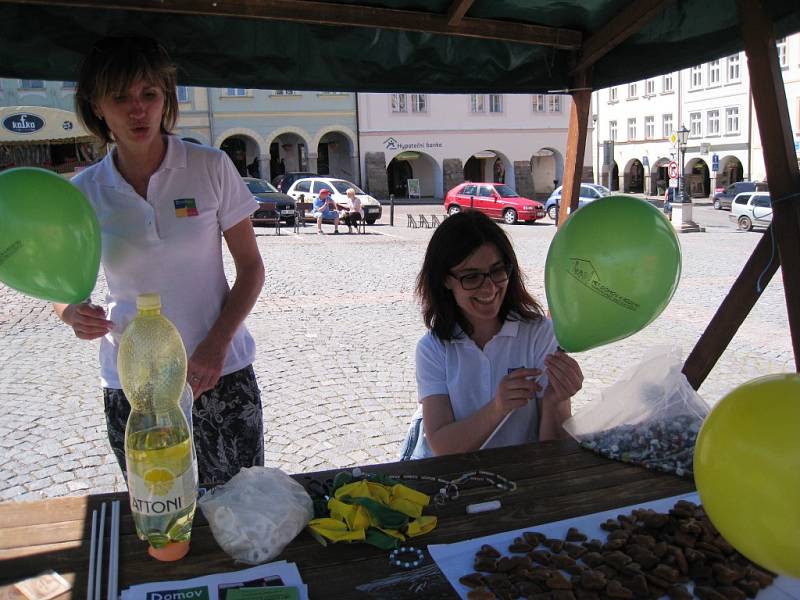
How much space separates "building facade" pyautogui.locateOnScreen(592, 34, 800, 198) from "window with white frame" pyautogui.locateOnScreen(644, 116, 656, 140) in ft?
0.19

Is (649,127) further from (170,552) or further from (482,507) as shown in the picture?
(170,552)

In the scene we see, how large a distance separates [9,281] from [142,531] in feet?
2.61

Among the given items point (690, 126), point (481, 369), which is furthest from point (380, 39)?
point (690, 126)

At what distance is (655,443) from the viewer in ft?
6.31

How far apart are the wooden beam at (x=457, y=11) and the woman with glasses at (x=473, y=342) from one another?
77 cm

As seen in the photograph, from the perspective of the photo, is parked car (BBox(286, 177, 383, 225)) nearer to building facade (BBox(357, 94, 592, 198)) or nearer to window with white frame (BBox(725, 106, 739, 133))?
building facade (BBox(357, 94, 592, 198))

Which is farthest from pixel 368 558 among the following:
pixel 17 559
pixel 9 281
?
pixel 9 281

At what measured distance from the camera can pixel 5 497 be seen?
12.5 ft

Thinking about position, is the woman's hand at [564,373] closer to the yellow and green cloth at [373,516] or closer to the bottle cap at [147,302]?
the yellow and green cloth at [373,516]

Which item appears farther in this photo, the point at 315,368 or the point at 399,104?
the point at 399,104

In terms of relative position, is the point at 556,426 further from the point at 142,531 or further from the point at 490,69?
the point at 490,69

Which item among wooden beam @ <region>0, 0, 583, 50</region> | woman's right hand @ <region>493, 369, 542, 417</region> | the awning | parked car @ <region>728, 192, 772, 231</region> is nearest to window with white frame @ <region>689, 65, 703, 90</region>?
parked car @ <region>728, 192, 772, 231</region>

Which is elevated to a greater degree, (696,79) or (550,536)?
(696,79)

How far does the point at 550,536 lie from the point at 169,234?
54.2 inches
